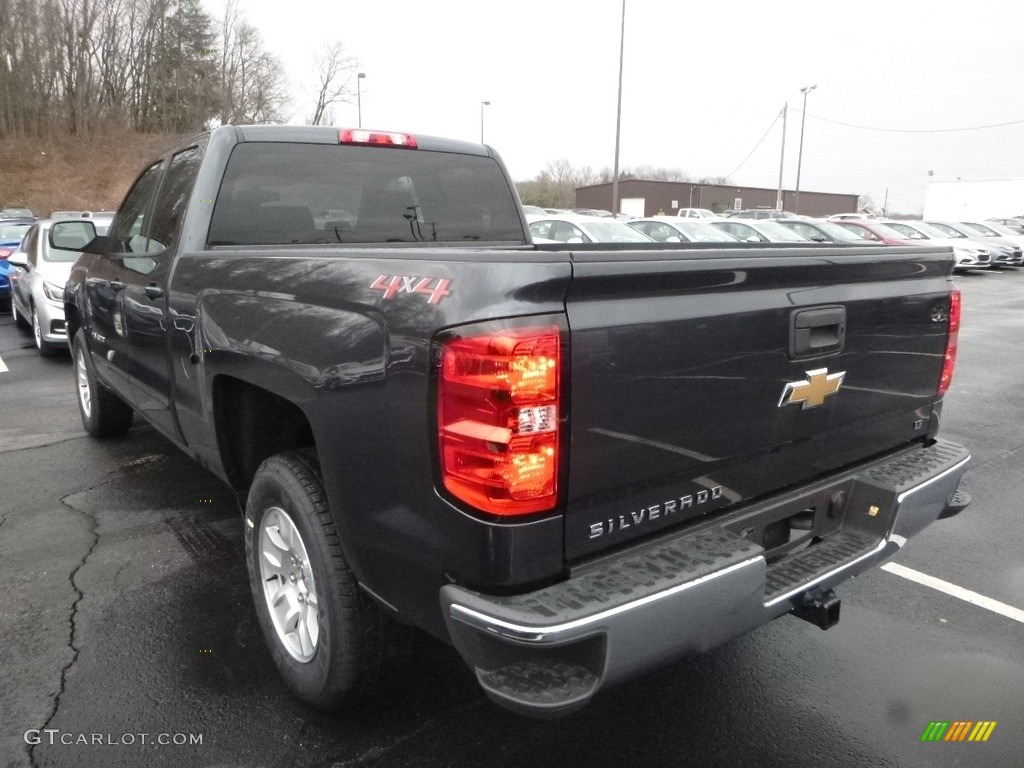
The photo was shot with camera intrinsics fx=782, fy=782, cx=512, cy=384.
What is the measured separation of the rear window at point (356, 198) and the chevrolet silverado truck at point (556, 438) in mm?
172

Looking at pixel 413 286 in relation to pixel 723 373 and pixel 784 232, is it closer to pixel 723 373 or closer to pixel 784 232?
pixel 723 373

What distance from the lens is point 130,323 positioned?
3.98 metres

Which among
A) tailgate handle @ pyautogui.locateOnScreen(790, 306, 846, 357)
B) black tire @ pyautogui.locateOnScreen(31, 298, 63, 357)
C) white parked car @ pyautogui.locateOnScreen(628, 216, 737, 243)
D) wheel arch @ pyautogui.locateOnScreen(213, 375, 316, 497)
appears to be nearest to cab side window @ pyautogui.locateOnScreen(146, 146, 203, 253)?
wheel arch @ pyautogui.locateOnScreen(213, 375, 316, 497)

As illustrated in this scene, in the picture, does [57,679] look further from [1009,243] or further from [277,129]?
[1009,243]

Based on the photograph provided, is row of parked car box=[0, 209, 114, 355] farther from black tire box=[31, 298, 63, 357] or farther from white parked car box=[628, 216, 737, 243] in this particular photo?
white parked car box=[628, 216, 737, 243]

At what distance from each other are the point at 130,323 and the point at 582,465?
9.88 ft

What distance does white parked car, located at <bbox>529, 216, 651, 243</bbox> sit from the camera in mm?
14133

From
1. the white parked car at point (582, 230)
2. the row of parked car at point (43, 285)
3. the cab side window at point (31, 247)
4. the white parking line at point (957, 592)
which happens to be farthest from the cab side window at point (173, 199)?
the white parked car at point (582, 230)

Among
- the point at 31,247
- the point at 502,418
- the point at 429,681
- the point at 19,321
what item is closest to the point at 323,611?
the point at 429,681

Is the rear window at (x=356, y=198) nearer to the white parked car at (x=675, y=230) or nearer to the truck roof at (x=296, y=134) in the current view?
the truck roof at (x=296, y=134)

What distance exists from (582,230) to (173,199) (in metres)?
10.8

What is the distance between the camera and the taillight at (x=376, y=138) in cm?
378

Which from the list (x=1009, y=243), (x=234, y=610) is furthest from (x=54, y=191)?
(x=234, y=610)

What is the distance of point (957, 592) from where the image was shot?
3607mm
